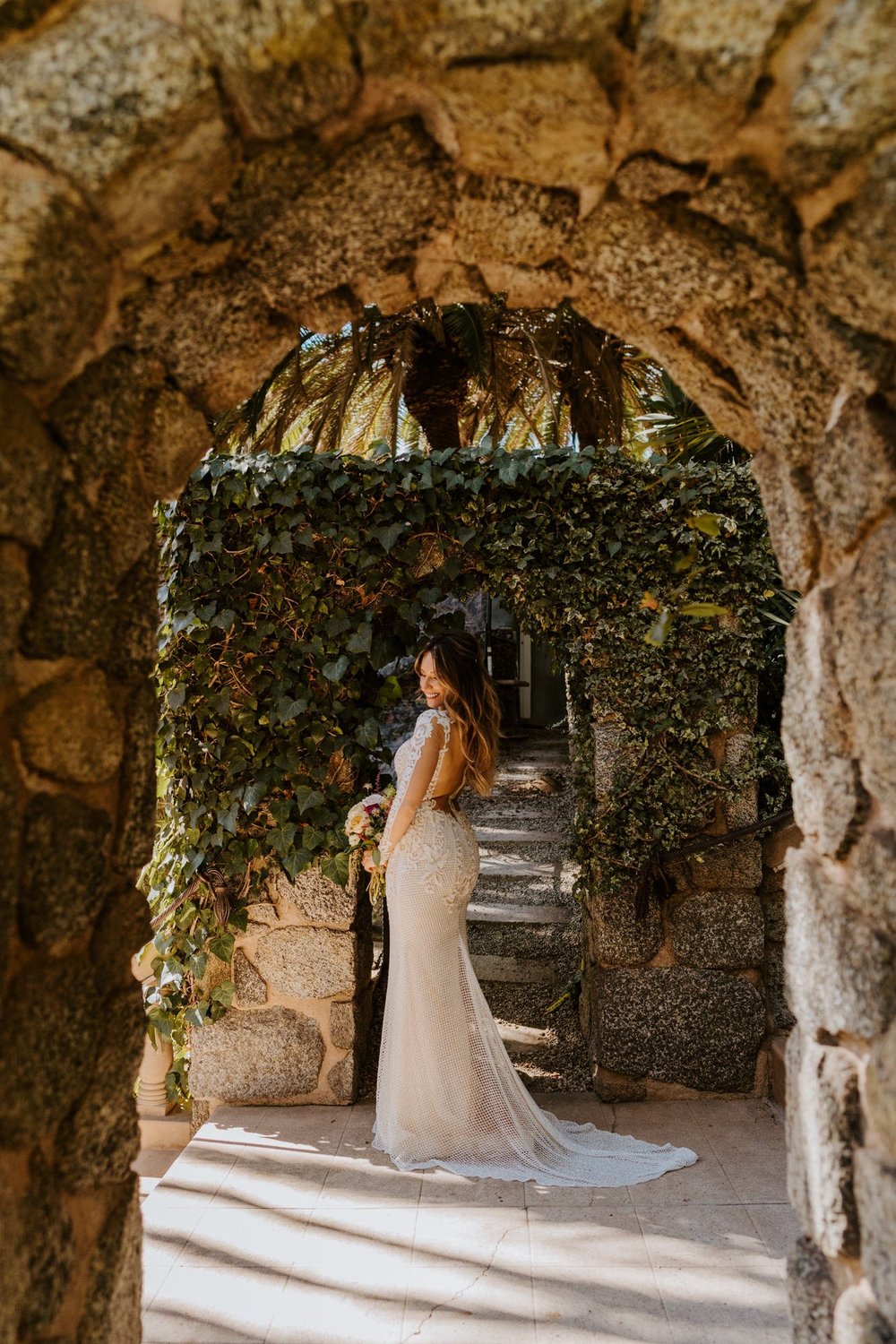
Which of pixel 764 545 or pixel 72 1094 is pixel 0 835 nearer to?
pixel 72 1094

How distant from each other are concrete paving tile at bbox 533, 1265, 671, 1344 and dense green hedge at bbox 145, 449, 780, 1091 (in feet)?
4.61

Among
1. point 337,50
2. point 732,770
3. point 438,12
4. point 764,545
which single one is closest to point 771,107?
point 438,12

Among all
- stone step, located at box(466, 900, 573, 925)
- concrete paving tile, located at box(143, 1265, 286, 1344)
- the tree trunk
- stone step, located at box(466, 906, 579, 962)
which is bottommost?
concrete paving tile, located at box(143, 1265, 286, 1344)

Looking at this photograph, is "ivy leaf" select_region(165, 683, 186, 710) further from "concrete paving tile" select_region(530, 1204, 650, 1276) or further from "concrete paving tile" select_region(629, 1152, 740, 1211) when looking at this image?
"concrete paving tile" select_region(629, 1152, 740, 1211)

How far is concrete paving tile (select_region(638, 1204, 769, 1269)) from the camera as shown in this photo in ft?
9.08

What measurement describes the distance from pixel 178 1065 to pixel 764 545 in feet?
10.0

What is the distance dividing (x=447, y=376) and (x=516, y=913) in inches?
126

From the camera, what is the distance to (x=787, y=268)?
139 centimetres

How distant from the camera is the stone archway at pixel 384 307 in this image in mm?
1267

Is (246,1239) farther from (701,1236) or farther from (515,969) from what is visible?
(515,969)

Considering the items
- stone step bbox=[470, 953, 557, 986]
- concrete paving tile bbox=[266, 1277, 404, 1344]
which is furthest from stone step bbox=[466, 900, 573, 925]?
concrete paving tile bbox=[266, 1277, 404, 1344]

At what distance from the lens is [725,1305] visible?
2.56 m

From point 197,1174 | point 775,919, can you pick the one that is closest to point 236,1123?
point 197,1174

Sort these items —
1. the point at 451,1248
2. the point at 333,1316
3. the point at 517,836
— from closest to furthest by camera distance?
the point at 333,1316 < the point at 451,1248 < the point at 517,836
